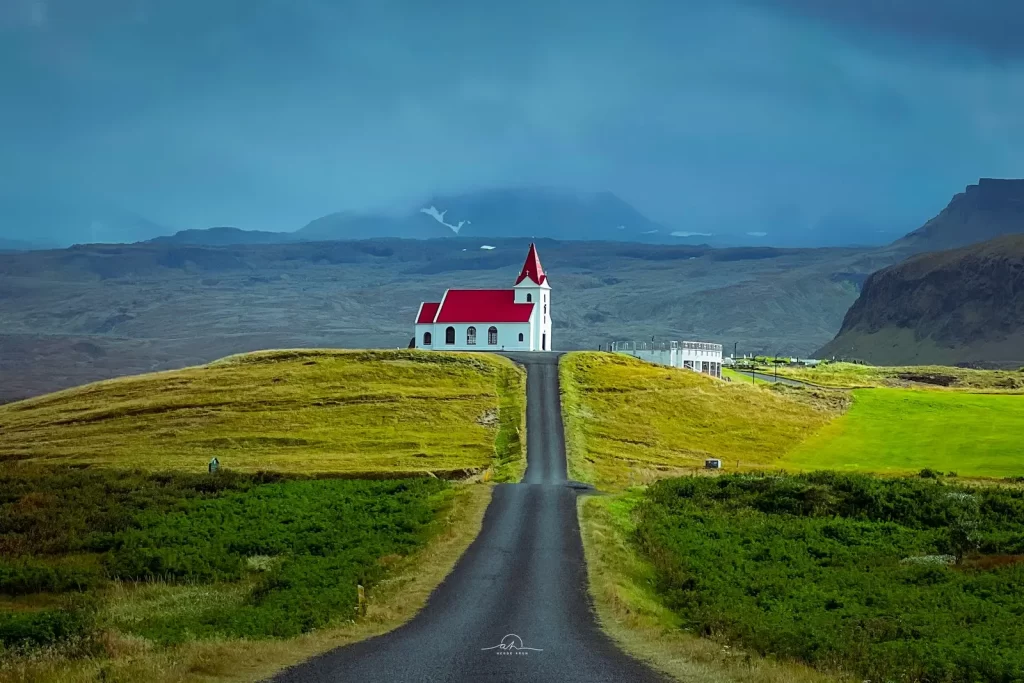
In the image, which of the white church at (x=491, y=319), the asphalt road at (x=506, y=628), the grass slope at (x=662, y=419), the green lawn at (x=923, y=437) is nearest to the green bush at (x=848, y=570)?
the asphalt road at (x=506, y=628)

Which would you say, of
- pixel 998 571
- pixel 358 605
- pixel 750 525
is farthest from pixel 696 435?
pixel 358 605

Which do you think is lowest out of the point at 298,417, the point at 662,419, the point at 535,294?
the point at 662,419

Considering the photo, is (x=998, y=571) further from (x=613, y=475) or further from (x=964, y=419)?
(x=964, y=419)

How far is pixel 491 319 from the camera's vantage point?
109062mm

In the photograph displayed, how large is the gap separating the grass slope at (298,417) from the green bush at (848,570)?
17.5 metres

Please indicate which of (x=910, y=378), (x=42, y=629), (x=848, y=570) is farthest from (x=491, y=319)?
(x=42, y=629)

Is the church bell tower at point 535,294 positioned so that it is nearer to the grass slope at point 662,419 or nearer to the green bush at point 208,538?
the grass slope at point 662,419

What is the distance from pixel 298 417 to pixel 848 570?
1926 inches

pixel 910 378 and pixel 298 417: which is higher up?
pixel 910 378

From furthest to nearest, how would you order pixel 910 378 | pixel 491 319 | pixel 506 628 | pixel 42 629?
1. pixel 910 378
2. pixel 491 319
3. pixel 506 628
4. pixel 42 629

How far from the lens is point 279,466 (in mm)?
58562

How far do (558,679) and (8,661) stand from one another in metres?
10.3

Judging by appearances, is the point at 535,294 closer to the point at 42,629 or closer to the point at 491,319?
the point at 491,319

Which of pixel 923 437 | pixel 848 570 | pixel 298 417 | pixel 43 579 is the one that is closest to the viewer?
pixel 43 579
